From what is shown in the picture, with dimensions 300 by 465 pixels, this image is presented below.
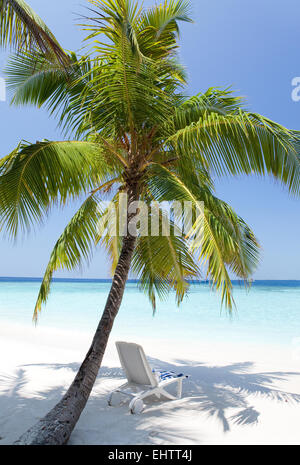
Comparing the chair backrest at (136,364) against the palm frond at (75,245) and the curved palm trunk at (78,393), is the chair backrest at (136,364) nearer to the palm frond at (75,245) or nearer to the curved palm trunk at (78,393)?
the curved palm trunk at (78,393)

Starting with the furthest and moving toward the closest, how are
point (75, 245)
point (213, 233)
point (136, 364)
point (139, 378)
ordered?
1. point (75, 245)
2. point (139, 378)
3. point (136, 364)
4. point (213, 233)

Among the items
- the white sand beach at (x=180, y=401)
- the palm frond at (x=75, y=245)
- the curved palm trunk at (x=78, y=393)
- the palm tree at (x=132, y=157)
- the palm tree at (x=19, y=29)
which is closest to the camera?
the palm tree at (x=19, y=29)

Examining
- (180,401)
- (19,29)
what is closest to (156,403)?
(180,401)

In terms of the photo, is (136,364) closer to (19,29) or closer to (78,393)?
(78,393)

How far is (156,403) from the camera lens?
4352 mm

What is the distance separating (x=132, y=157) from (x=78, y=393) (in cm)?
281

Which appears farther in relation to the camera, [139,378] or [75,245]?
[75,245]

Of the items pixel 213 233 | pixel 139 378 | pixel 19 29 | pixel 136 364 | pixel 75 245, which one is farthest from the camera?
pixel 75 245

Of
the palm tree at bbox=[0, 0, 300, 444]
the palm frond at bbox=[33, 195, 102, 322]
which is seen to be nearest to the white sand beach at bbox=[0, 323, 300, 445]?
the palm tree at bbox=[0, 0, 300, 444]

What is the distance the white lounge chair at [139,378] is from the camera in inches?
163

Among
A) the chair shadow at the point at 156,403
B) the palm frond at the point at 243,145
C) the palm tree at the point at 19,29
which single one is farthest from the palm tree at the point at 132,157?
the palm tree at the point at 19,29

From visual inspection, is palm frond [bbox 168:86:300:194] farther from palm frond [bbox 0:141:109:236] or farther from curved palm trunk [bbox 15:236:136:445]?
curved palm trunk [bbox 15:236:136:445]

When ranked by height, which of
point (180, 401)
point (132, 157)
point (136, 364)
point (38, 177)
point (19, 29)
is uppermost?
point (19, 29)

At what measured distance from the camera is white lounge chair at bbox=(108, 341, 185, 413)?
4133 millimetres
